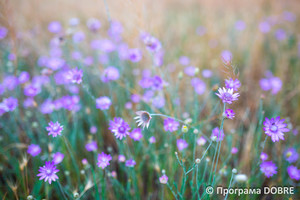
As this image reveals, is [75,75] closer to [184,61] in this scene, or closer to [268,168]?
[268,168]

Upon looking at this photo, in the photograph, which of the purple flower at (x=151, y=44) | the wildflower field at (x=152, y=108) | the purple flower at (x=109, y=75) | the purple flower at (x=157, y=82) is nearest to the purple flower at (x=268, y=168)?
the wildflower field at (x=152, y=108)

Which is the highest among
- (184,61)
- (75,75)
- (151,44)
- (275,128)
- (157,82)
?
(184,61)

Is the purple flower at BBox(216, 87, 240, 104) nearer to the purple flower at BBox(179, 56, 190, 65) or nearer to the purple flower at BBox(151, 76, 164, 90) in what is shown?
the purple flower at BBox(151, 76, 164, 90)

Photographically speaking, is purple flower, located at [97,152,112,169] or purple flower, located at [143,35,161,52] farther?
purple flower, located at [143,35,161,52]

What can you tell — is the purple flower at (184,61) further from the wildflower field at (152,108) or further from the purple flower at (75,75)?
the purple flower at (75,75)

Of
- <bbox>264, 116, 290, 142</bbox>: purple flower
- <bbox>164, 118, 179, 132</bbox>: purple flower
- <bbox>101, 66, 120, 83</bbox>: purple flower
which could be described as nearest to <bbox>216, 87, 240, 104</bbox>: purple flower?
<bbox>264, 116, 290, 142</bbox>: purple flower

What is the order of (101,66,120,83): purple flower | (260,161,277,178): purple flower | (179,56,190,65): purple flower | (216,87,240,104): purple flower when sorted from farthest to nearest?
(179,56,190,65): purple flower
(101,66,120,83): purple flower
(260,161,277,178): purple flower
(216,87,240,104): purple flower

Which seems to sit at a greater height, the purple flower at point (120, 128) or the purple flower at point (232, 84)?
the purple flower at point (232, 84)

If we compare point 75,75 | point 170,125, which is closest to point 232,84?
point 170,125
